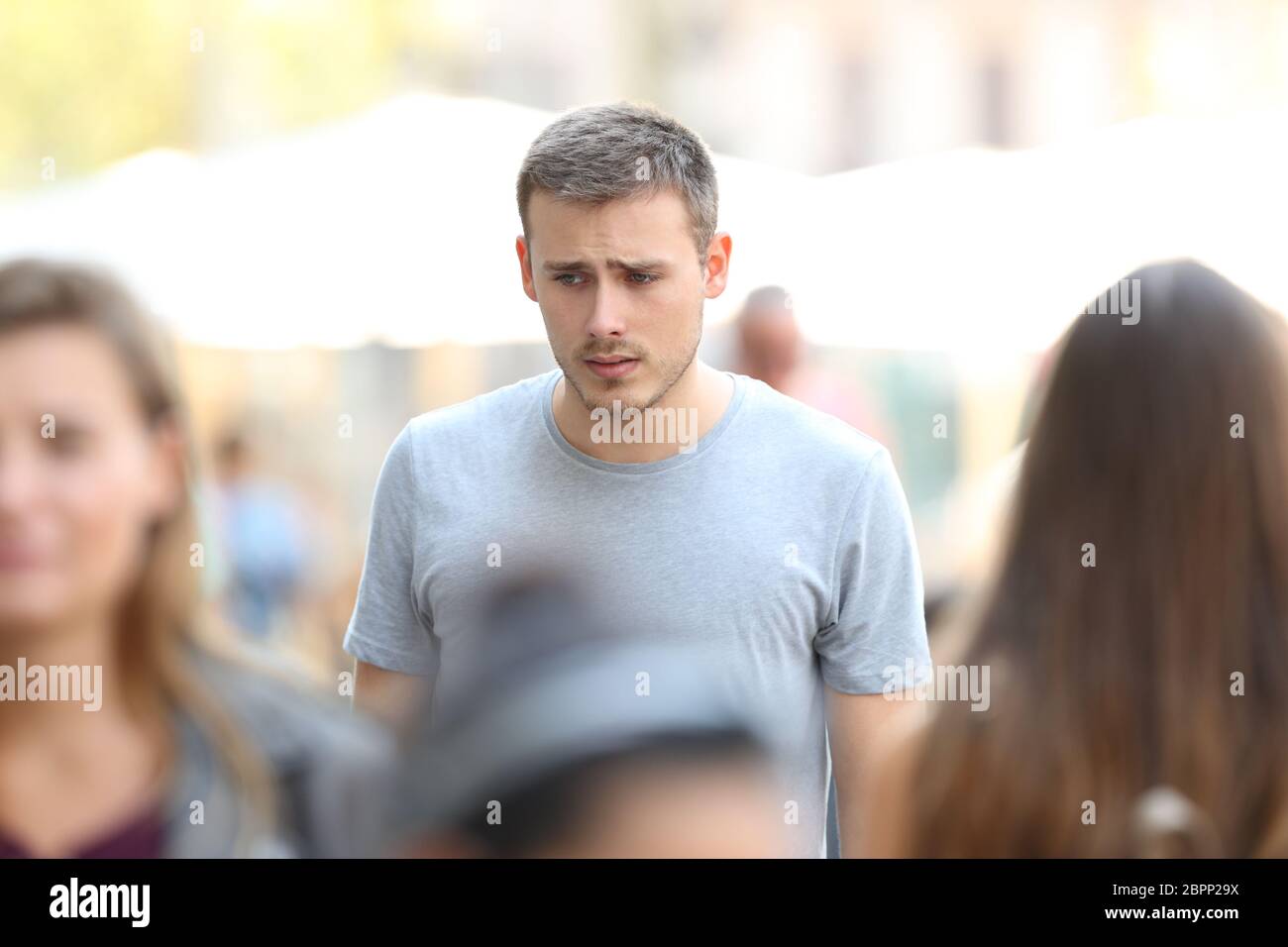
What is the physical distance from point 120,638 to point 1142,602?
1.20 m

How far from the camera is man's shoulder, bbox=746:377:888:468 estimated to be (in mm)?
1998

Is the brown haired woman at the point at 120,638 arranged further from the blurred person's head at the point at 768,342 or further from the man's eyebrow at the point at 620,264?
the blurred person's head at the point at 768,342

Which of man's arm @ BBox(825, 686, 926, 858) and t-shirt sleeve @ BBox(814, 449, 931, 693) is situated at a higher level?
t-shirt sleeve @ BBox(814, 449, 931, 693)

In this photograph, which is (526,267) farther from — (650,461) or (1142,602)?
(1142,602)

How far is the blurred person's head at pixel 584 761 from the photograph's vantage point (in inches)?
36.7

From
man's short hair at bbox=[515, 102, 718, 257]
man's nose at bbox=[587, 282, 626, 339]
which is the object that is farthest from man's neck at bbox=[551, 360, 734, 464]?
man's short hair at bbox=[515, 102, 718, 257]

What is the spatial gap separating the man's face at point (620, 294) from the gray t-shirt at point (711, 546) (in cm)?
11

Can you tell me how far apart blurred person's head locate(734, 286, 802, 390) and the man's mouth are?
5.35 feet

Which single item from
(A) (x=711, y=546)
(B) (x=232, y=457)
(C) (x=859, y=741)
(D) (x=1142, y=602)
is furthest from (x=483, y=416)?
(B) (x=232, y=457)

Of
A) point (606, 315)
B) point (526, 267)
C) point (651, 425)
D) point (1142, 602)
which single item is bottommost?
point (1142, 602)

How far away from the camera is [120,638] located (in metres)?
1.65

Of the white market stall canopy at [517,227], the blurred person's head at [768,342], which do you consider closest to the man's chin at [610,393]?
the blurred person's head at [768,342]

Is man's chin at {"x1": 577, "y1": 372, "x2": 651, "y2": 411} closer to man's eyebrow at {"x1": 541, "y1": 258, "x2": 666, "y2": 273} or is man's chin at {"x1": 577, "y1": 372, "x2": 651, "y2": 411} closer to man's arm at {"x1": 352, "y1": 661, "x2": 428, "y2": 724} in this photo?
man's eyebrow at {"x1": 541, "y1": 258, "x2": 666, "y2": 273}
